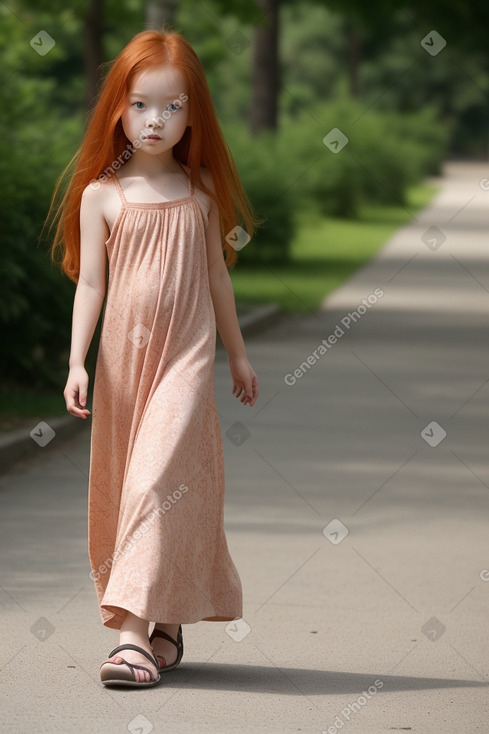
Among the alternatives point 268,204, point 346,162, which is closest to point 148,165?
point 268,204

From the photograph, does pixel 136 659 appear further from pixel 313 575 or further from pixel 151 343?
pixel 313 575

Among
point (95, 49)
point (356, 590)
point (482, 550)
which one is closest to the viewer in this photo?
point (356, 590)

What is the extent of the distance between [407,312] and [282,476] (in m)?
10.2

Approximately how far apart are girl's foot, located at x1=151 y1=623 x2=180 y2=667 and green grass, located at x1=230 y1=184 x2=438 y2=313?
13.5 metres

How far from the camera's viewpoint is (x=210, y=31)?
→ 31891 millimetres

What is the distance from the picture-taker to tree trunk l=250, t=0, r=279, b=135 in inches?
1261

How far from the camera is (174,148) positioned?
4.90 meters

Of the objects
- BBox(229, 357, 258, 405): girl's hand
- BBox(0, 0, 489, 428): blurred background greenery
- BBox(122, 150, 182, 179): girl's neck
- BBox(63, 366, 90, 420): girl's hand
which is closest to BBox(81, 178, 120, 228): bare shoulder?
BBox(122, 150, 182, 179): girl's neck

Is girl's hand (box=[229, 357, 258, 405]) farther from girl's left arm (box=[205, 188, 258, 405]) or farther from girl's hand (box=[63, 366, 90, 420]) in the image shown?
girl's hand (box=[63, 366, 90, 420])

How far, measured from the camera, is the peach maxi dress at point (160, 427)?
4.54m

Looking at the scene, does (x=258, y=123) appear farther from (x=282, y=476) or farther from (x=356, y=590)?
(x=356, y=590)

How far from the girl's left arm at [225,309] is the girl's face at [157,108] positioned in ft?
0.80

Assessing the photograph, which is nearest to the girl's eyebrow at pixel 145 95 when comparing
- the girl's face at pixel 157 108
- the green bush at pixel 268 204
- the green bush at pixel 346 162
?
the girl's face at pixel 157 108

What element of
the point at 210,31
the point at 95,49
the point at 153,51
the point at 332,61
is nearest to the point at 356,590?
the point at 153,51
